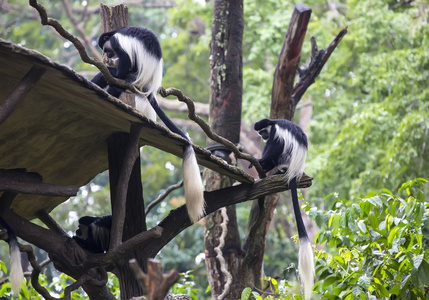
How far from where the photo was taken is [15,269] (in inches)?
86.7

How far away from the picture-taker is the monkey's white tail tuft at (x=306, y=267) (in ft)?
8.61

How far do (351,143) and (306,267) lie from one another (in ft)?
12.2

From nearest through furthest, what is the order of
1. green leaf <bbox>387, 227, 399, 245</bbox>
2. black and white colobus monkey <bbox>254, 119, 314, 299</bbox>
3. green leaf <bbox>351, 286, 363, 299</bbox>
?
green leaf <bbox>351, 286, 363, 299</bbox> < green leaf <bbox>387, 227, 399, 245</bbox> < black and white colobus monkey <bbox>254, 119, 314, 299</bbox>

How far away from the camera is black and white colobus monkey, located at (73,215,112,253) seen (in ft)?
9.11

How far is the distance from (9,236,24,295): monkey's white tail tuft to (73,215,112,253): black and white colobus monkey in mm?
546

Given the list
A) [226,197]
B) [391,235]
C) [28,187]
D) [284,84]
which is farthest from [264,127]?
[28,187]

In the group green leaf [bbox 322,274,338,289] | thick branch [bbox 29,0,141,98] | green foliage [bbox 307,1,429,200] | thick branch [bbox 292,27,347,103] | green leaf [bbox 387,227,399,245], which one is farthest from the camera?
green foliage [bbox 307,1,429,200]

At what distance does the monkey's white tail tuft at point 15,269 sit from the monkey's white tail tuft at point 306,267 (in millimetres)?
1256

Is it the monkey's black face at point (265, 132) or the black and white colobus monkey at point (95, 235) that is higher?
the monkey's black face at point (265, 132)

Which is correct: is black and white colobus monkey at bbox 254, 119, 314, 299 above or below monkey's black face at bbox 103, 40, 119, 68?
below

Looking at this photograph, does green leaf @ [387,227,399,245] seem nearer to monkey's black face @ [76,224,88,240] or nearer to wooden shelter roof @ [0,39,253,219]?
wooden shelter roof @ [0,39,253,219]

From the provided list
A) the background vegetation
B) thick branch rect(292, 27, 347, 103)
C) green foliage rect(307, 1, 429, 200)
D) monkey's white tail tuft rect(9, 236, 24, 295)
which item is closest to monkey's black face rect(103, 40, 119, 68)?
monkey's white tail tuft rect(9, 236, 24, 295)

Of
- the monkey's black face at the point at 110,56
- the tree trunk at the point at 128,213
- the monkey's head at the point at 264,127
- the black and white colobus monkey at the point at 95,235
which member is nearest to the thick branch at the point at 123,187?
the tree trunk at the point at 128,213

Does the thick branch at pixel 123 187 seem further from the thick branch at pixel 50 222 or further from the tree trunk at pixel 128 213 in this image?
the thick branch at pixel 50 222
